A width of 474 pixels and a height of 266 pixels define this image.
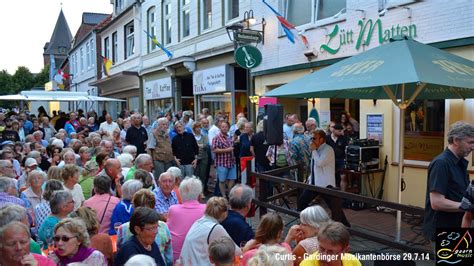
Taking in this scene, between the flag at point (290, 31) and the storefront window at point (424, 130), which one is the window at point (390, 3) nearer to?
the storefront window at point (424, 130)

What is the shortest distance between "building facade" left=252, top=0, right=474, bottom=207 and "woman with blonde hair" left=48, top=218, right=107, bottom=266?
6.34 m

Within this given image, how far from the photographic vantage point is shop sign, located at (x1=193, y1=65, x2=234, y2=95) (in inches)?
562

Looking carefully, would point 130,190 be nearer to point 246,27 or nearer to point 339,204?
point 339,204

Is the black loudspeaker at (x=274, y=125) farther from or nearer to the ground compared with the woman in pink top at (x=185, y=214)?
farther from the ground

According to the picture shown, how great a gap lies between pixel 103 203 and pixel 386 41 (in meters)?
6.41

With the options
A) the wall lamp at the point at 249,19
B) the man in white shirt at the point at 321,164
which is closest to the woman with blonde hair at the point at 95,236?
the man in white shirt at the point at 321,164

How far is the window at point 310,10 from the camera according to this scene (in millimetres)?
10266

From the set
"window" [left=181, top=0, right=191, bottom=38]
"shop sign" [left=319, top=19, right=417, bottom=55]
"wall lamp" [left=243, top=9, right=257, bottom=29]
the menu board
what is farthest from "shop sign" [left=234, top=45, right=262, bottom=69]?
"window" [left=181, top=0, right=191, bottom=38]

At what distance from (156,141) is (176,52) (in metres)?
9.43

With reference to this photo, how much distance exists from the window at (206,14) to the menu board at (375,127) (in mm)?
8197

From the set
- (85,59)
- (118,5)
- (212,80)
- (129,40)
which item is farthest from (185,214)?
(85,59)

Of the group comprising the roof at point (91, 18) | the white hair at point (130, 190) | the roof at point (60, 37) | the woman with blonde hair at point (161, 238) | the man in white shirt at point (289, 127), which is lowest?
the woman with blonde hair at point (161, 238)

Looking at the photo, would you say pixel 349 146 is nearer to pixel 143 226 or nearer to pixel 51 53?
pixel 143 226

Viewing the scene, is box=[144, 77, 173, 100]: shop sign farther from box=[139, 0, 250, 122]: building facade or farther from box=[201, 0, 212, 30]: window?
box=[201, 0, 212, 30]: window
